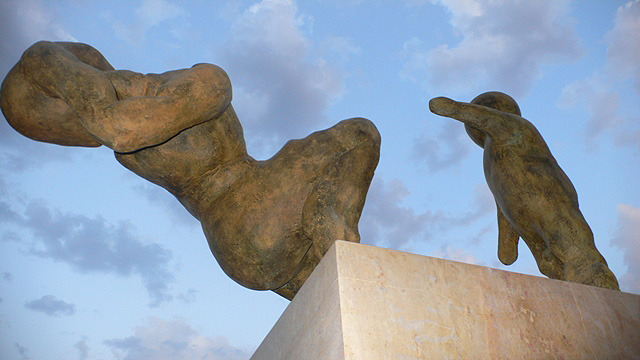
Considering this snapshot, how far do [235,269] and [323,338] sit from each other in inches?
50.7

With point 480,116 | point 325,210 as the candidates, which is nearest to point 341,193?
point 325,210

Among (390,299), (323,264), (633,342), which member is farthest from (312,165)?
(633,342)

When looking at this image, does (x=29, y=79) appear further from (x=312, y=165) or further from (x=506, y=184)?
(x=506, y=184)

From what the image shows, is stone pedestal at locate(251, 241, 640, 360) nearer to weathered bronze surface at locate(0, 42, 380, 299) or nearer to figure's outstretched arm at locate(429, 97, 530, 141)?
weathered bronze surface at locate(0, 42, 380, 299)

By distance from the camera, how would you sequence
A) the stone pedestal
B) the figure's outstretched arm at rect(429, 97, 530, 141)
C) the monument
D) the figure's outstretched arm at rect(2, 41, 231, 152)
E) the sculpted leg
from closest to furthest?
1. the stone pedestal
2. the monument
3. the figure's outstretched arm at rect(2, 41, 231, 152)
4. the sculpted leg
5. the figure's outstretched arm at rect(429, 97, 530, 141)

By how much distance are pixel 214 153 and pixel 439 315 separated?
1747 millimetres

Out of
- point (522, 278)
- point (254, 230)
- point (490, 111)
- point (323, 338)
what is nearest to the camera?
point (323, 338)

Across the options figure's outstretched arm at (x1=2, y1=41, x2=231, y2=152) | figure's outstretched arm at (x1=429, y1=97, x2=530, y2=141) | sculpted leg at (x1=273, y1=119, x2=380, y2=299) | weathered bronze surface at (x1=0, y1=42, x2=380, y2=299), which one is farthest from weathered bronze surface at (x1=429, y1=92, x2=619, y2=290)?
figure's outstretched arm at (x1=2, y1=41, x2=231, y2=152)

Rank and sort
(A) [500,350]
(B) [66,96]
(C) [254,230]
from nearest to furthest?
1. (A) [500,350]
2. (B) [66,96]
3. (C) [254,230]

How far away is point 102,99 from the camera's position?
2924 mm

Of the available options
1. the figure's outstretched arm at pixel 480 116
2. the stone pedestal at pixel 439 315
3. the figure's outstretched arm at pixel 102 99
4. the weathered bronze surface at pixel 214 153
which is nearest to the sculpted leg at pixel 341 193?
the weathered bronze surface at pixel 214 153

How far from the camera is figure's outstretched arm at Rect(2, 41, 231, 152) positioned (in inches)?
114

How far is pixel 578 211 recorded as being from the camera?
133 inches

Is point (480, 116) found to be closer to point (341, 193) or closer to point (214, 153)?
point (341, 193)
